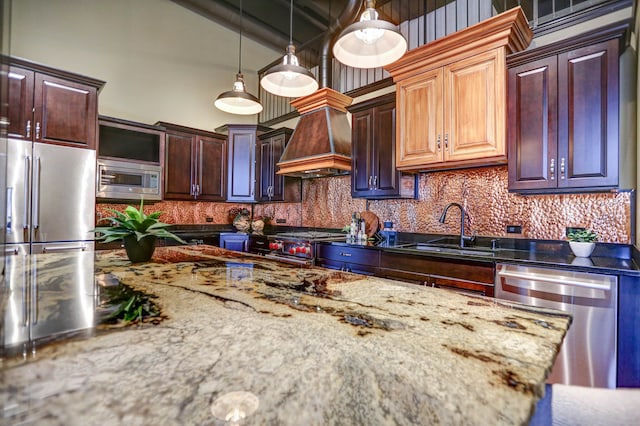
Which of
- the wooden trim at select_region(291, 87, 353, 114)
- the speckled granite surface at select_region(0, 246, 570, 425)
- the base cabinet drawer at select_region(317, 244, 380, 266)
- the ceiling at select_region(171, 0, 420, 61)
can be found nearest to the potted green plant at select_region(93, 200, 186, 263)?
the speckled granite surface at select_region(0, 246, 570, 425)

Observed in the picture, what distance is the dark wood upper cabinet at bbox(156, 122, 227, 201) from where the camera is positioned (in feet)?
13.0

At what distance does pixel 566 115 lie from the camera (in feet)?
6.80

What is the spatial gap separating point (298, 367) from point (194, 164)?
4154 millimetres

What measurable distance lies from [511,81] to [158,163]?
147 inches

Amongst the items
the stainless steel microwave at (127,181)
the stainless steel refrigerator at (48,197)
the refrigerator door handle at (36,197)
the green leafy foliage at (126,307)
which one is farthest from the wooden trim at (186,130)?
the green leafy foliage at (126,307)

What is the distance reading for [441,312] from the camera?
2.59 ft

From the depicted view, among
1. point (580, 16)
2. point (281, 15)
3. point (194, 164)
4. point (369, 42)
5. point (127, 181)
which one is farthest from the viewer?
point (281, 15)

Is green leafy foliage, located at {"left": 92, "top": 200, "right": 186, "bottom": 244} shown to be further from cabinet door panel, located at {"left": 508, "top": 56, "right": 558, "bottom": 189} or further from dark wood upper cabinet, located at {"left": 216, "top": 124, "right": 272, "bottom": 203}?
dark wood upper cabinet, located at {"left": 216, "top": 124, "right": 272, "bottom": 203}

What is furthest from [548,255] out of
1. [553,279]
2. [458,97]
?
[458,97]

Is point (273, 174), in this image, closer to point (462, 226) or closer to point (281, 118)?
point (281, 118)

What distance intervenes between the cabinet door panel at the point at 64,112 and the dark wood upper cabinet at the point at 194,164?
2.76ft

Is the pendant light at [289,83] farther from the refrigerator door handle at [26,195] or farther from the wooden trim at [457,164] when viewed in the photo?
the refrigerator door handle at [26,195]

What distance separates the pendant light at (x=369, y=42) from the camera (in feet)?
5.63

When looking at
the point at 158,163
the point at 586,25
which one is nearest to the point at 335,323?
the point at 586,25
